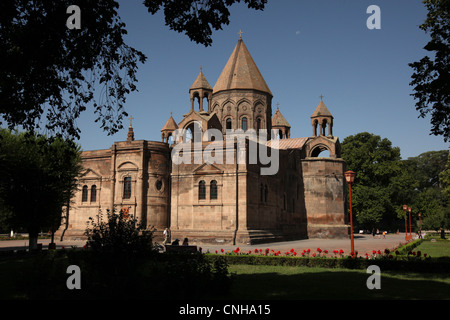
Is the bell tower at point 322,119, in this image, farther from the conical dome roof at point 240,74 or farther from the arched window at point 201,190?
the arched window at point 201,190

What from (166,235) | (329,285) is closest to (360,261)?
(329,285)

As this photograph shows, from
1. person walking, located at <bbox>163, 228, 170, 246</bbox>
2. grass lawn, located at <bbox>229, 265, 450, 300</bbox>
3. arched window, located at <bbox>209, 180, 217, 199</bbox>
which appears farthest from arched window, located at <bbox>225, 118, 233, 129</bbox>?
grass lawn, located at <bbox>229, 265, 450, 300</bbox>

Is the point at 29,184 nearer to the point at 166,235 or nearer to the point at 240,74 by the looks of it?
the point at 166,235

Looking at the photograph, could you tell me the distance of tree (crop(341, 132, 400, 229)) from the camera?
53281mm

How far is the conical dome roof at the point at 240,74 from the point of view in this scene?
135ft

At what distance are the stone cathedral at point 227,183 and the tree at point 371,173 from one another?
36.8 feet

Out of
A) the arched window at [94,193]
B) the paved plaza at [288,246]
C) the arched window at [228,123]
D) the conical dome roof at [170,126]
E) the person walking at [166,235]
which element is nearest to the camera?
the paved plaza at [288,246]

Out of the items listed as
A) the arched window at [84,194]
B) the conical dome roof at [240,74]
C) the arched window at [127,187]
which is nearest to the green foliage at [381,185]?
the conical dome roof at [240,74]

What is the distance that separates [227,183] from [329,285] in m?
20.1

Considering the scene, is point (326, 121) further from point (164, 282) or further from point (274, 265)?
point (164, 282)

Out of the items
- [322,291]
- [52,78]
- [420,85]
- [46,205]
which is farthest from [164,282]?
[46,205]

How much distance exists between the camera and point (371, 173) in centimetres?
5606

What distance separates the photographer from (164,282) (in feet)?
33.3
